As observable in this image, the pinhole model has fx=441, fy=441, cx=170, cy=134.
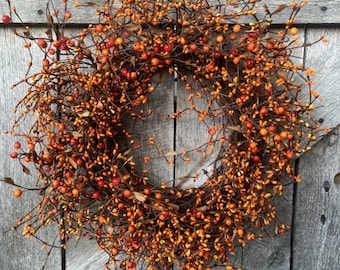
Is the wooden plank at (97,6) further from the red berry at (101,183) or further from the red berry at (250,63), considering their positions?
the red berry at (101,183)

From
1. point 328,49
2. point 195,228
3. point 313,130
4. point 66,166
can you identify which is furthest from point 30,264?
point 328,49

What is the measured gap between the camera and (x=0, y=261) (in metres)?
1.34

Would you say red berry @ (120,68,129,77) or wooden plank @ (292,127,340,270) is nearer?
red berry @ (120,68,129,77)

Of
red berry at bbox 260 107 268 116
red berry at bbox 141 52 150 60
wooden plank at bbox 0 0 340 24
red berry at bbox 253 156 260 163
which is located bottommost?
red berry at bbox 253 156 260 163

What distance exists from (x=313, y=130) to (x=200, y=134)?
32 centimetres

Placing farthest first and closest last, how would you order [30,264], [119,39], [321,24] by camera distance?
[30,264]
[321,24]
[119,39]

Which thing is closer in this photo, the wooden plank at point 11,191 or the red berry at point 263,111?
the red berry at point 263,111

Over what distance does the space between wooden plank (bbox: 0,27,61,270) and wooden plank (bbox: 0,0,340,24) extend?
2.1 inches

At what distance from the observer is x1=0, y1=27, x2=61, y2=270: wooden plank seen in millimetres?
1252

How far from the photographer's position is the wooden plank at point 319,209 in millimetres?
1274

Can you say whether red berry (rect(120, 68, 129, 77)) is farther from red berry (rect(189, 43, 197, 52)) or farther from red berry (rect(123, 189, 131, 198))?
red berry (rect(123, 189, 131, 198))

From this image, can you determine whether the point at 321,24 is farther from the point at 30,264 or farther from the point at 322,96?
the point at 30,264

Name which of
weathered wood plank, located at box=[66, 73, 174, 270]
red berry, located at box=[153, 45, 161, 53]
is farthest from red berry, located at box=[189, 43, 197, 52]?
weathered wood plank, located at box=[66, 73, 174, 270]

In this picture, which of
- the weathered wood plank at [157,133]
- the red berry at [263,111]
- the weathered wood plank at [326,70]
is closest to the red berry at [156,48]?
the weathered wood plank at [157,133]
